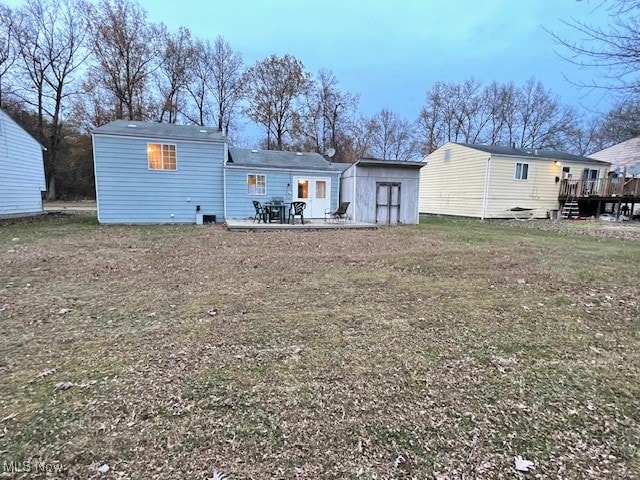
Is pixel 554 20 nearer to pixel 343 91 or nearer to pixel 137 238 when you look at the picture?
pixel 137 238

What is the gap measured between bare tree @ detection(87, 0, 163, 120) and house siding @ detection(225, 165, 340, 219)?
1607 centimetres

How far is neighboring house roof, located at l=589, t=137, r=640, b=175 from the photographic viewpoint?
23219 mm

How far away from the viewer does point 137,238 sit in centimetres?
923

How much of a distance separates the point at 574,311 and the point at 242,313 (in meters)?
3.85

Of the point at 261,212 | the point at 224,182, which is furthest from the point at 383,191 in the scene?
the point at 224,182

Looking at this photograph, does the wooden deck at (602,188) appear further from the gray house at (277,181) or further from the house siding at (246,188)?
the house siding at (246,188)

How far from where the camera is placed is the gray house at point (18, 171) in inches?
543

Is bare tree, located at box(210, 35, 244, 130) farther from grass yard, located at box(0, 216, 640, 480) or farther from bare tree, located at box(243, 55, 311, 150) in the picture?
grass yard, located at box(0, 216, 640, 480)

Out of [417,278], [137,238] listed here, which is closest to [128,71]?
[137,238]

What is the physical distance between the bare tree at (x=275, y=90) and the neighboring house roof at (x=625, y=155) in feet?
79.5

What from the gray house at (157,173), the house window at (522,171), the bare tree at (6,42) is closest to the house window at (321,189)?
the gray house at (157,173)

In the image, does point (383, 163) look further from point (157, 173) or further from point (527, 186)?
point (527, 186)

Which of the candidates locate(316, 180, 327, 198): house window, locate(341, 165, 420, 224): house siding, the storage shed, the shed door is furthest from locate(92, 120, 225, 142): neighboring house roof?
the shed door

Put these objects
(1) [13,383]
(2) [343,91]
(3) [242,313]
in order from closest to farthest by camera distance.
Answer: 1. (1) [13,383]
2. (3) [242,313]
3. (2) [343,91]
